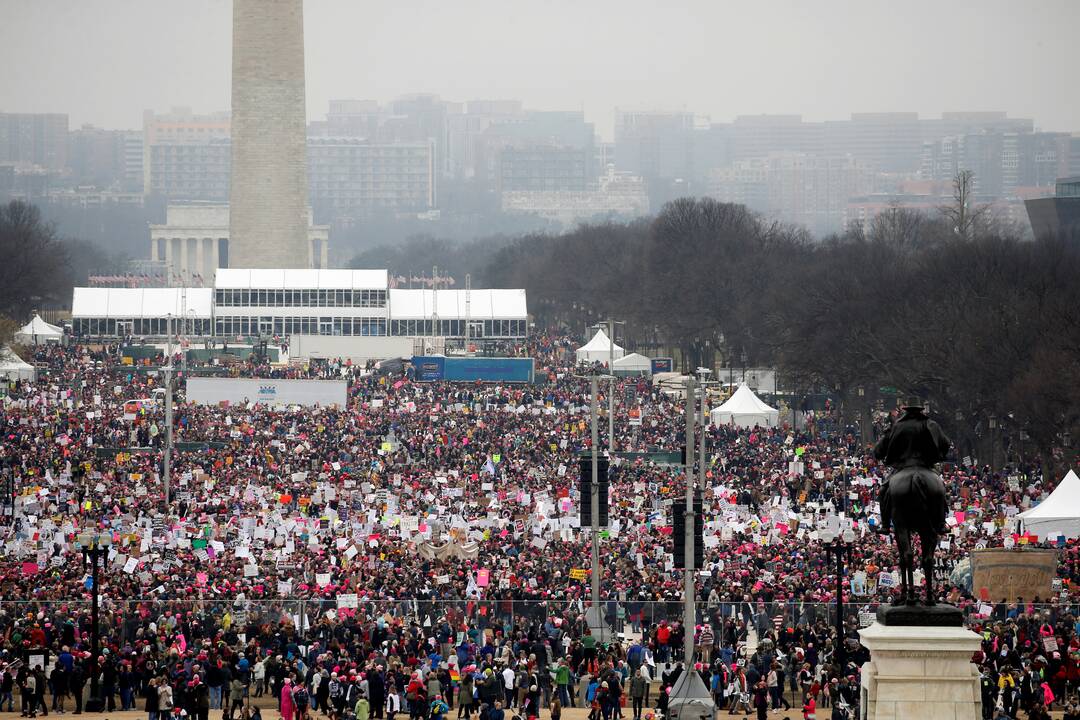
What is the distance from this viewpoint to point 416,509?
5534 cm

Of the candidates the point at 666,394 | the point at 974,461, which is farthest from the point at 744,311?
the point at 974,461

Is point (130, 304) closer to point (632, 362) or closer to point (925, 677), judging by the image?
point (632, 362)

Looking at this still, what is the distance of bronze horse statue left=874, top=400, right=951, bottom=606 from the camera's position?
2138 centimetres

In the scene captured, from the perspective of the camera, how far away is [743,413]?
78.6 metres

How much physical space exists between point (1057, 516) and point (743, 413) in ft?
102

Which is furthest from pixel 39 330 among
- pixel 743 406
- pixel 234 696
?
pixel 234 696

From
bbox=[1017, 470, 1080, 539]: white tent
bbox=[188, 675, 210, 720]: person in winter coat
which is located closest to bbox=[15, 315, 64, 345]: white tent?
bbox=[1017, 470, 1080, 539]: white tent

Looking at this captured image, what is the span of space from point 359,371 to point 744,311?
770 inches

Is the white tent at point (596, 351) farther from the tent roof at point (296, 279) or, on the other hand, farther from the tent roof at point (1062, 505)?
the tent roof at point (1062, 505)

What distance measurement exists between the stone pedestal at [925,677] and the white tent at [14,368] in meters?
69.1

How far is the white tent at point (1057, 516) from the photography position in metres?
47.7

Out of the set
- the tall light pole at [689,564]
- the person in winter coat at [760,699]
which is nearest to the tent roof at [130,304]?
the tall light pole at [689,564]

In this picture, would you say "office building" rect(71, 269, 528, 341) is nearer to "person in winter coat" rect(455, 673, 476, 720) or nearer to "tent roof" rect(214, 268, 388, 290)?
"tent roof" rect(214, 268, 388, 290)

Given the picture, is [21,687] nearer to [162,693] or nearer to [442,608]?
[162,693]
